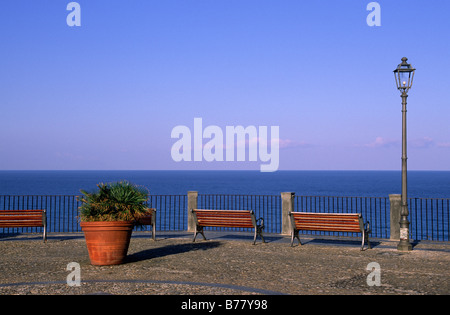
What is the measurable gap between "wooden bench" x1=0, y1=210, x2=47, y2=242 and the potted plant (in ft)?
12.4

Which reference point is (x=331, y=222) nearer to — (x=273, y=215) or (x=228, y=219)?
(x=228, y=219)

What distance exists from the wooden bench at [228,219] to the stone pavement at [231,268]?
49cm

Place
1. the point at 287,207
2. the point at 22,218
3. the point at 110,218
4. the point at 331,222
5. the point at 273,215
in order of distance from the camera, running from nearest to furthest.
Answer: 1. the point at 110,218
2. the point at 331,222
3. the point at 22,218
4. the point at 287,207
5. the point at 273,215

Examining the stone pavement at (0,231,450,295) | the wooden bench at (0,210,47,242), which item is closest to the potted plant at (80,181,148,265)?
the stone pavement at (0,231,450,295)

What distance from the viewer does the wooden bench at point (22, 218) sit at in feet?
44.4

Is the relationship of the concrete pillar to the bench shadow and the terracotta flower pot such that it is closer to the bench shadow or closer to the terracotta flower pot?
the bench shadow

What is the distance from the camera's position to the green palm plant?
33.6ft

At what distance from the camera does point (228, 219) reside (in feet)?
45.4

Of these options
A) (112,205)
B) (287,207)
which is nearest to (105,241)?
(112,205)

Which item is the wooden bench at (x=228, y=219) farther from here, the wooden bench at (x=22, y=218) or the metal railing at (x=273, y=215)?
the wooden bench at (x=22, y=218)

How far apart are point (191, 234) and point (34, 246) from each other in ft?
15.6

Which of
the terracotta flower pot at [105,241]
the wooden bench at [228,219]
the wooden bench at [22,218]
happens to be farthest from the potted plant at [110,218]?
the wooden bench at [22,218]

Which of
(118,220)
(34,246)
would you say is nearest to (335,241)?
(118,220)

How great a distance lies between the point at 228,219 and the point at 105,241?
452cm
